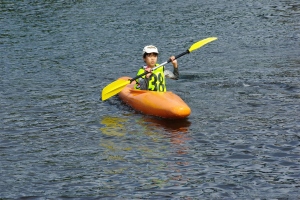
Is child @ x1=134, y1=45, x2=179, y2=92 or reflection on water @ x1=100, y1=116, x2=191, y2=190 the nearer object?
reflection on water @ x1=100, y1=116, x2=191, y2=190

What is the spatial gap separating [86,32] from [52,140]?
1204cm

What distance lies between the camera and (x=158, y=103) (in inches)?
501

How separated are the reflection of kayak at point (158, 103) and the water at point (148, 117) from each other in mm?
189

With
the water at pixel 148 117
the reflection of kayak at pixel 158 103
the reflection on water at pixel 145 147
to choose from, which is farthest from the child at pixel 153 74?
the reflection on water at pixel 145 147

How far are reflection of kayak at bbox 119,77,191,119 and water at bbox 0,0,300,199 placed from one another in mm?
189

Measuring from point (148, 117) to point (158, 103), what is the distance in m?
0.41

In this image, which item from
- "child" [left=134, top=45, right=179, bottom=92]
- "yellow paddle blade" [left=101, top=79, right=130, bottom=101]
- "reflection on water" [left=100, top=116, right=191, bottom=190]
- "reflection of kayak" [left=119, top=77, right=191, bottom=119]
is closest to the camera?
"reflection on water" [left=100, top=116, right=191, bottom=190]

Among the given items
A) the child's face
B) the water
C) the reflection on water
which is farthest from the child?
the reflection on water

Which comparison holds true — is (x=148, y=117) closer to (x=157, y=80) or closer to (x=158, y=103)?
(x=158, y=103)

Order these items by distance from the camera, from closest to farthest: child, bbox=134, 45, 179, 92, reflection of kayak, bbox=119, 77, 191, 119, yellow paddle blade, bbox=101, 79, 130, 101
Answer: reflection of kayak, bbox=119, 77, 191, 119 < child, bbox=134, 45, 179, 92 < yellow paddle blade, bbox=101, 79, 130, 101

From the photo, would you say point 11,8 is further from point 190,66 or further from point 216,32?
point 190,66

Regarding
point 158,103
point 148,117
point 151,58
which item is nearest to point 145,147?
point 158,103

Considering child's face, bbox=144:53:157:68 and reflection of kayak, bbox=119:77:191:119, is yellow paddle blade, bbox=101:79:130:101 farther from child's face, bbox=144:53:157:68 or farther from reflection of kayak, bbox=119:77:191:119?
child's face, bbox=144:53:157:68

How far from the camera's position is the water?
9250 millimetres
